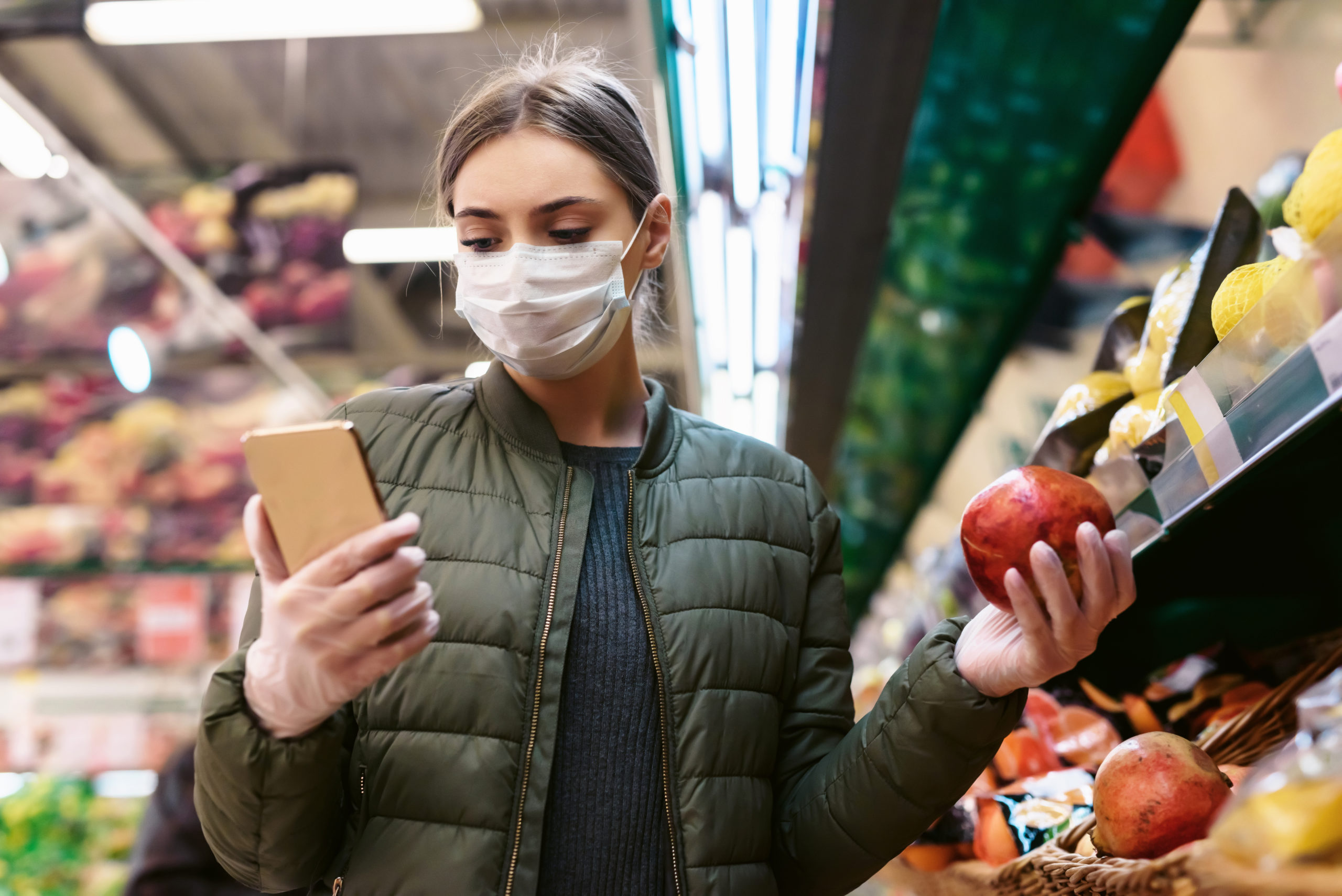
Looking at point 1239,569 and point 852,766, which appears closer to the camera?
point 852,766

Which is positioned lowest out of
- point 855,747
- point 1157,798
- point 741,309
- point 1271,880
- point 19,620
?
point 1271,880

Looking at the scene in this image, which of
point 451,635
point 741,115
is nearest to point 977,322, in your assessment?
point 741,115

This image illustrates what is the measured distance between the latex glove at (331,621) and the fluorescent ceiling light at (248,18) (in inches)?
115

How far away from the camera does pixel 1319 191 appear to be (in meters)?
1.09

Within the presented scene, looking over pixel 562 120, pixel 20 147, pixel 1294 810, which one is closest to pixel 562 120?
pixel 562 120

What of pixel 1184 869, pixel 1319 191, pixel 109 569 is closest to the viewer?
pixel 1184 869

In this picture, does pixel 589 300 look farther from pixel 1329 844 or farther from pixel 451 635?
pixel 1329 844

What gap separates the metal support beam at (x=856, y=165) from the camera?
200cm

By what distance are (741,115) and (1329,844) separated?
77.7 inches

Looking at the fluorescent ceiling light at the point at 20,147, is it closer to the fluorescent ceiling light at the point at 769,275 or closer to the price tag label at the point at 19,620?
the price tag label at the point at 19,620

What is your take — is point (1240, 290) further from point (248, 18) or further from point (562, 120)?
point (248, 18)

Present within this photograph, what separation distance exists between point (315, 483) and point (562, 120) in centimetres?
75

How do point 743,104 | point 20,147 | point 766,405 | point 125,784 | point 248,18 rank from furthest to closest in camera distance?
point 766,405 → point 125,784 → point 20,147 → point 248,18 → point 743,104

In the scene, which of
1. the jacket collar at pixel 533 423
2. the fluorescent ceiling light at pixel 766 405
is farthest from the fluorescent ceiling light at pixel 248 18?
the jacket collar at pixel 533 423
